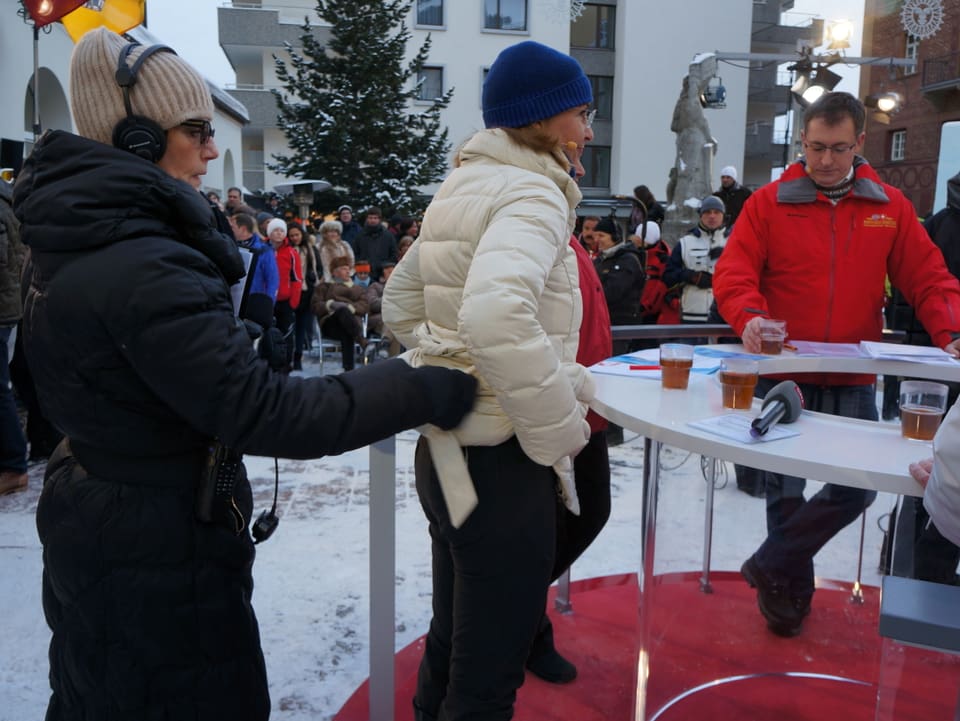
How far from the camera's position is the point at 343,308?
8906 millimetres

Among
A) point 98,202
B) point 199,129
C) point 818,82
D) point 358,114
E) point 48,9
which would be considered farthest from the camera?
point 358,114

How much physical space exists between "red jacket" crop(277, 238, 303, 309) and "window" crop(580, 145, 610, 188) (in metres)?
21.0

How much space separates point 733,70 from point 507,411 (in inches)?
1152

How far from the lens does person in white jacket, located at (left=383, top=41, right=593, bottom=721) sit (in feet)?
5.15

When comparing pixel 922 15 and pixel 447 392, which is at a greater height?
pixel 922 15

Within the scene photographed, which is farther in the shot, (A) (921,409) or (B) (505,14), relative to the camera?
(B) (505,14)

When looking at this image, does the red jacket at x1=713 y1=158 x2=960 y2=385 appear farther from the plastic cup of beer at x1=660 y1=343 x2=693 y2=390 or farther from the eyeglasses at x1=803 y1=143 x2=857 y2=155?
the plastic cup of beer at x1=660 y1=343 x2=693 y2=390

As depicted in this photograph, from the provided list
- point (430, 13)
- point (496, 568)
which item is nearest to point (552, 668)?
point (496, 568)

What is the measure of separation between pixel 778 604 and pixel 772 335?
3.51ft

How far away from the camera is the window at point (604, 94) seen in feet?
90.8

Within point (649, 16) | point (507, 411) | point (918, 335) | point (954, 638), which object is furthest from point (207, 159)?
point (649, 16)

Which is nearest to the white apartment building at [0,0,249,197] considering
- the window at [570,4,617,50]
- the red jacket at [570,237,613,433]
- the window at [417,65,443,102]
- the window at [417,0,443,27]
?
the red jacket at [570,237,613,433]

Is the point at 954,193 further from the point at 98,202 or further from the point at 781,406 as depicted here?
the point at 98,202

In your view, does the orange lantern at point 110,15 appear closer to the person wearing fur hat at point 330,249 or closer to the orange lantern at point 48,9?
the orange lantern at point 48,9
